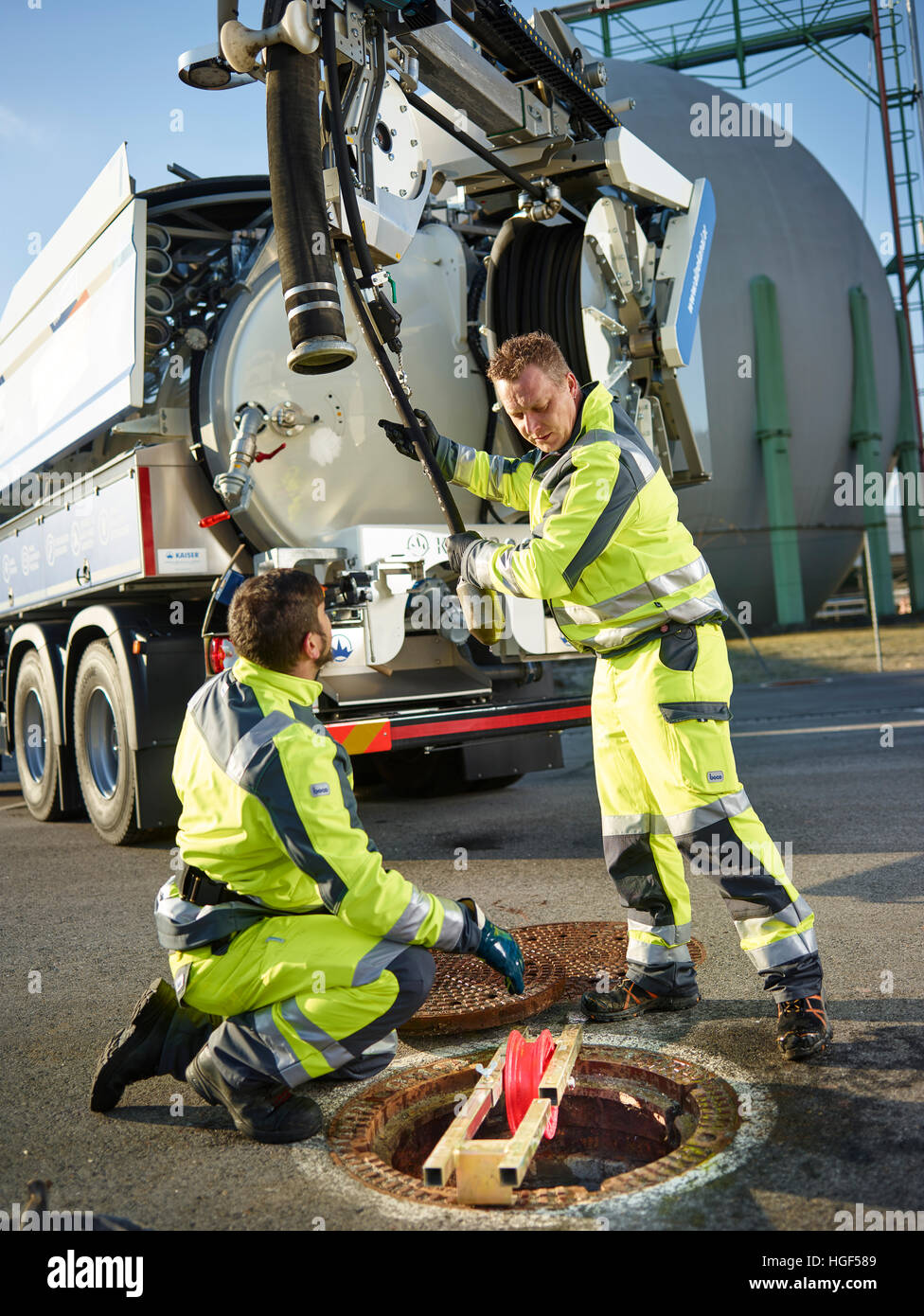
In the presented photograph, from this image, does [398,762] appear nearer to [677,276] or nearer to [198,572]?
[198,572]

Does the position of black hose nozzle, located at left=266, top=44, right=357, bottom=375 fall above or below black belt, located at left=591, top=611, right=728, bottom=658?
above

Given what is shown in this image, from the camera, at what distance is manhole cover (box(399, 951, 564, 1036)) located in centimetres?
307

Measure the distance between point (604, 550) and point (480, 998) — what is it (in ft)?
4.44

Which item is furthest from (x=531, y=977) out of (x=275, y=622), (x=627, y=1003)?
(x=275, y=622)

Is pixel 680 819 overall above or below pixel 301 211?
below

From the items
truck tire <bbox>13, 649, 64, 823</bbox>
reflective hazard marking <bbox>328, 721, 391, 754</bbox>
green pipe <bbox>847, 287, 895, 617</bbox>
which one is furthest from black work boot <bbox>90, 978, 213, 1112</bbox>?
green pipe <bbox>847, 287, 895, 617</bbox>

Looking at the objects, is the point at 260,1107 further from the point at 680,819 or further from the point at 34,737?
the point at 34,737

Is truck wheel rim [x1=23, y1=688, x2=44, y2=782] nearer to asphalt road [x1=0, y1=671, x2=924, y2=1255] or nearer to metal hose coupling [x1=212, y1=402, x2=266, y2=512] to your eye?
asphalt road [x1=0, y1=671, x2=924, y2=1255]

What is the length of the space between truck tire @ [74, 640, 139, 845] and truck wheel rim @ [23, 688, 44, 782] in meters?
0.98

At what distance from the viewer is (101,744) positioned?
6.64 m

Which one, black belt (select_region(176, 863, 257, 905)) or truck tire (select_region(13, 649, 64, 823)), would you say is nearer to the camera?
black belt (select_region(176, 863, 257, 905))

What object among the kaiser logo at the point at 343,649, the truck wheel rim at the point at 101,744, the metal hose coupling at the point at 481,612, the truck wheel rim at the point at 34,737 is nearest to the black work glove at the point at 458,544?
the metal hose coupling at the point at 481,612

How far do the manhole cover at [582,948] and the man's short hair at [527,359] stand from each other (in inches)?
70.4
